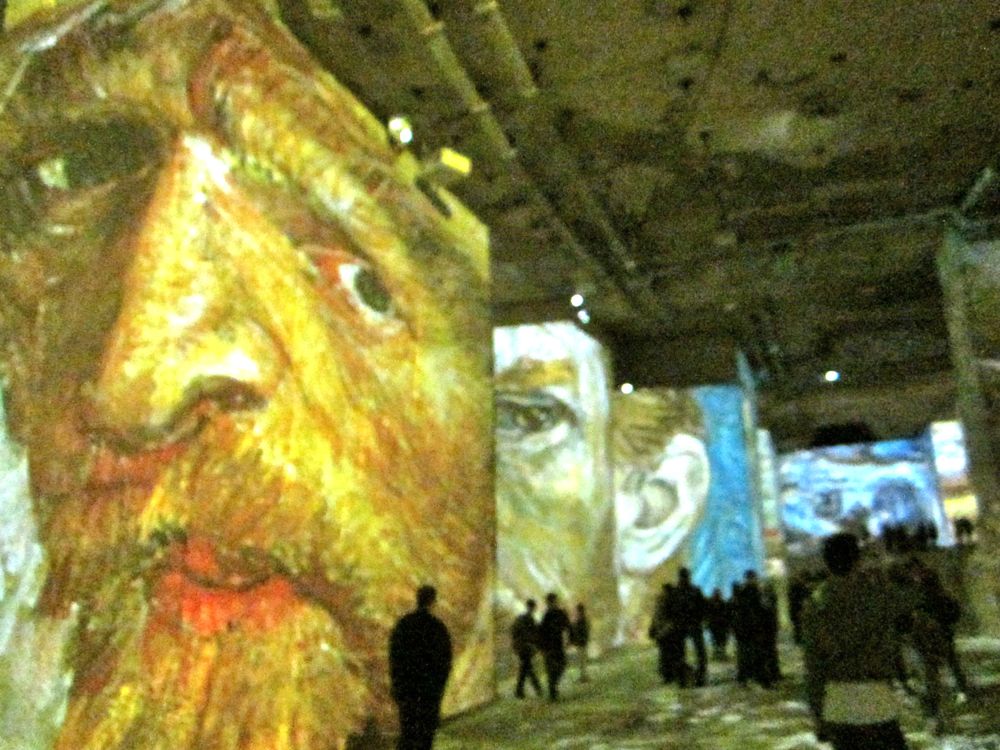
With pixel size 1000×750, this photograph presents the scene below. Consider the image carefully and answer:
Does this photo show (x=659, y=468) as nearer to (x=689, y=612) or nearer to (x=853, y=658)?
(x=689, y=612)

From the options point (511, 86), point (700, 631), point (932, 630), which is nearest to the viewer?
point (932, 630)

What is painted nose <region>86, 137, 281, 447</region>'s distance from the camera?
5648 mm

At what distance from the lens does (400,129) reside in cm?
866

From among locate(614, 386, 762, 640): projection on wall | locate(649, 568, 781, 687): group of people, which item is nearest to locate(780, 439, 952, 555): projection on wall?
locate(614, 386, 762, 640): projection on wall

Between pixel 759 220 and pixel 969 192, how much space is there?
8.33ft

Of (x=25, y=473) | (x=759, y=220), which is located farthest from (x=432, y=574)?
(x=759, y=220)

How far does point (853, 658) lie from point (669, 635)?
7858mm

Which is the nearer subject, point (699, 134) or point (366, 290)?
point (366, 290)

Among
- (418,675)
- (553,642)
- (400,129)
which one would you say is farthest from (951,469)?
(418,675)

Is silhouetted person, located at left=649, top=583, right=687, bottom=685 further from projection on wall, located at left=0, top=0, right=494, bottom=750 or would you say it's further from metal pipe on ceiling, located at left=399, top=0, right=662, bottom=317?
metal pipe on ceiling, located at left=399, top=0, right=662, bottom=317

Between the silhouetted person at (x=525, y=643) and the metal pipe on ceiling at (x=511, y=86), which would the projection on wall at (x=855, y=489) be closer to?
the metal pipe on ceiling at (x=511, y=86)

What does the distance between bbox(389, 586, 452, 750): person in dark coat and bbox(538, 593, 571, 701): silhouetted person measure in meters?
5.04

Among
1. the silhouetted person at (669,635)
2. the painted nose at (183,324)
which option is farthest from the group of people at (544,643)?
the painted nose at (183,324)

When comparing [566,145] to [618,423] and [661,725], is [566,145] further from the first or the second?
[618,423]
